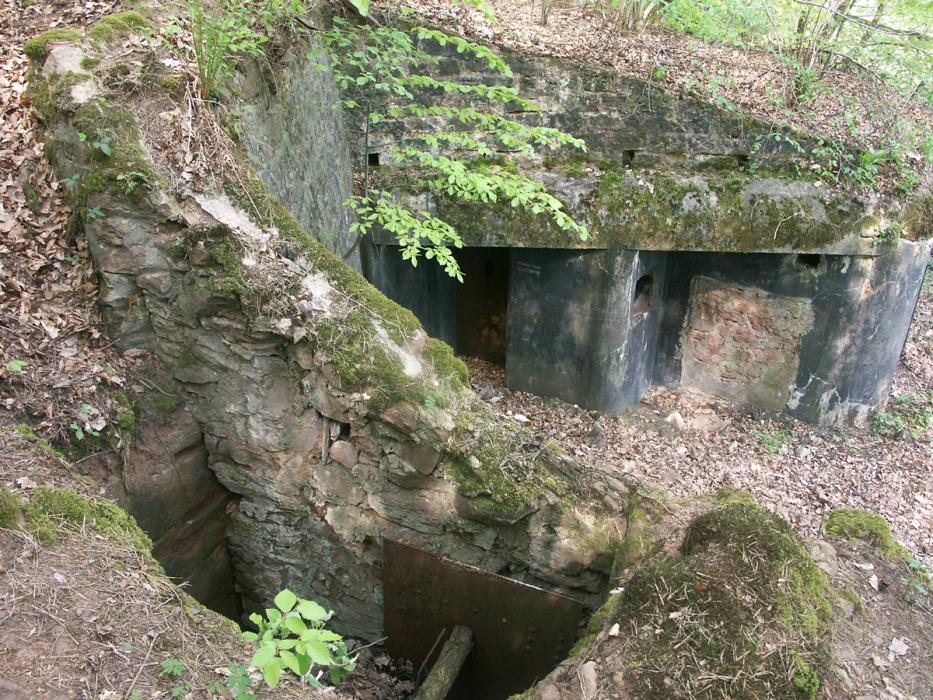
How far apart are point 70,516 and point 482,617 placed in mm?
2438

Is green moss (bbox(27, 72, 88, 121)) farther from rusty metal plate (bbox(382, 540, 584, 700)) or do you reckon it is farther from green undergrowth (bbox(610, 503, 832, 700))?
green undergrowth (bbox(610, 503, 832, 700))

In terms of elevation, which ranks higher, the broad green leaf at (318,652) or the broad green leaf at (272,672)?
the broad green leaf at (318,652)

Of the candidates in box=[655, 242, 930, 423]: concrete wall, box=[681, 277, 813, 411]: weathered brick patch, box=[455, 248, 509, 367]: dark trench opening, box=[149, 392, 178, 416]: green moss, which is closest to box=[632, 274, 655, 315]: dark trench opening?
box=[655, 242, 930, 423]: concrete wall

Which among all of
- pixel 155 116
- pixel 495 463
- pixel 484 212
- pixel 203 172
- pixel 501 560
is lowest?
pixel 501 560

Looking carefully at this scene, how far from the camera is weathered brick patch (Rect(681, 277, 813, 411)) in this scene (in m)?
7.87

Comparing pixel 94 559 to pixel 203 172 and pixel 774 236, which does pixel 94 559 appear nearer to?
pixel 203 172

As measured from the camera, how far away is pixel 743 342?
8242 millimetres

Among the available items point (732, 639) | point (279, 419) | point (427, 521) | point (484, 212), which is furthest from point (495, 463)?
point (484, 212)

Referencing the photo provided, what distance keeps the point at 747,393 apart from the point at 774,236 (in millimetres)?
2240

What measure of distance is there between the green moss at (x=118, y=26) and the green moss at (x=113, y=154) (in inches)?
27.9

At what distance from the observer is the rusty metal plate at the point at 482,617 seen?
153 inches

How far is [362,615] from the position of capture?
466 cm

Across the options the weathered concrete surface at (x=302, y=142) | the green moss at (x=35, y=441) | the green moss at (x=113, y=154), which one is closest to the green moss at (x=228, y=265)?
the green moss at (x=113, y=154)

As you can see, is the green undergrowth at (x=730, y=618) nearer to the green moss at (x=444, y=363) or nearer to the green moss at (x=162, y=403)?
the green moss at (x=444, y=363)
